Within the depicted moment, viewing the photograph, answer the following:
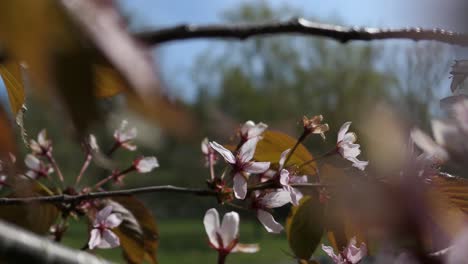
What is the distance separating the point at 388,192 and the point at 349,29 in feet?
0.89

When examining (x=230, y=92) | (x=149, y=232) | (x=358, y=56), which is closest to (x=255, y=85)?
(x=230, y=92)

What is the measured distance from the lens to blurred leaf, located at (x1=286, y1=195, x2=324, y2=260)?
44 centimetres

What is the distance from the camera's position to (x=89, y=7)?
125mm

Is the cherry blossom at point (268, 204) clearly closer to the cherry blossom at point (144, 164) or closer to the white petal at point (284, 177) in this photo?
the white petal at point (284, 177)

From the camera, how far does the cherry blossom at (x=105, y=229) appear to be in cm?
52

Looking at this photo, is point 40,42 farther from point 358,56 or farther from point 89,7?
point 358,56

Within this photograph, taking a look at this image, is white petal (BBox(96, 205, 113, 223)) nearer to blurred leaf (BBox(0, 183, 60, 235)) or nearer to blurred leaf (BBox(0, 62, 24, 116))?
blurred leaf (BBox(0, 183, 60, 235))

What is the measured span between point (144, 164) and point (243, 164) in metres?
0.25

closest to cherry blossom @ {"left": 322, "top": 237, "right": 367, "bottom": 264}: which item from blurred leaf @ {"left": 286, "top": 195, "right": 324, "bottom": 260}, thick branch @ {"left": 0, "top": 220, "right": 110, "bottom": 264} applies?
blurred leaf @ {"left": 286, "top": 195, "right": 324, "bottom": 260}

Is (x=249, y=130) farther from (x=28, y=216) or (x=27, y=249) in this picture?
(x=27, y=249)

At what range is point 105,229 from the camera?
534 mm

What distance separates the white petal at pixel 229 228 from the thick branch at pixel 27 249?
0.69ft

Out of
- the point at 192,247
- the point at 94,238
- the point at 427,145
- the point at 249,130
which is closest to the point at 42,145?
the point at 94,238

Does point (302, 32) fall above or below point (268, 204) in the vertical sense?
above
